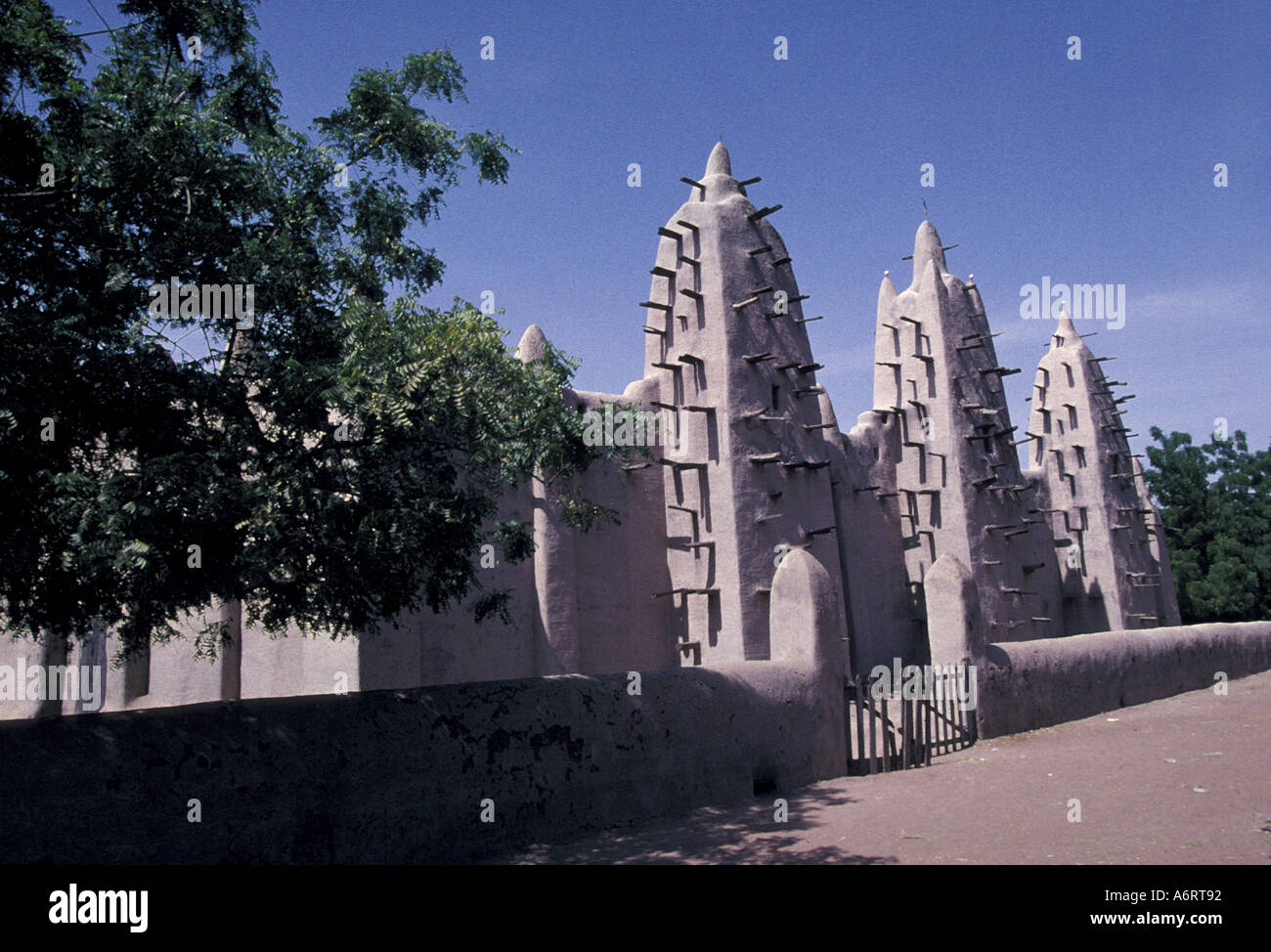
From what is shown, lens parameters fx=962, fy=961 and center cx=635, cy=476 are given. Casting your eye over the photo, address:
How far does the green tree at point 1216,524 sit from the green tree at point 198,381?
34.8 metres

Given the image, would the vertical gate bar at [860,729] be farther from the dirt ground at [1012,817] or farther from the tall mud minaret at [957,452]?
the tall mud minaret at [957,452]

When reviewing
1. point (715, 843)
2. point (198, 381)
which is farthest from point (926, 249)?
point (198, 381)

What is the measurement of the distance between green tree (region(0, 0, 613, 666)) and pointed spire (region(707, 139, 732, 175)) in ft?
38.6

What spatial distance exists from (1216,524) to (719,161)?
28983 mm

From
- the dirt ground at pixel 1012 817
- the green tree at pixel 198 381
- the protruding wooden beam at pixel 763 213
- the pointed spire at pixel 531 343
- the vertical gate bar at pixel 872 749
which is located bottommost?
the dirt ground at pixel 1012 817

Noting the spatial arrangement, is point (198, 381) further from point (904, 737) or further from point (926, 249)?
point (926, 249)

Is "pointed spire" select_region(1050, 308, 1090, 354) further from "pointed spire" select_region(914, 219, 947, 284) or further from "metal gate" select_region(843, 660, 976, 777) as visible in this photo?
"metal gate" select_region(843, 660, 976, 777)

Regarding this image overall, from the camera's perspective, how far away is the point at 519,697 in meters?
8.43

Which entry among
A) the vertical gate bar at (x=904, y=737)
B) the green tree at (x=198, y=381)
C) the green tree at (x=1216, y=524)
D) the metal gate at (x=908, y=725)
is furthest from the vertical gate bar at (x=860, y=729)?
the green tree at (x=1216, y=524)

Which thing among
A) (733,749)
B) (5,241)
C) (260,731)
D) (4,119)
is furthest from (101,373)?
(733,749)

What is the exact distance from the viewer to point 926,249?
2464 centimetres

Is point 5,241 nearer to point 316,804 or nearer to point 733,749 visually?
point 316,804

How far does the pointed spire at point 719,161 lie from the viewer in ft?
61.2
